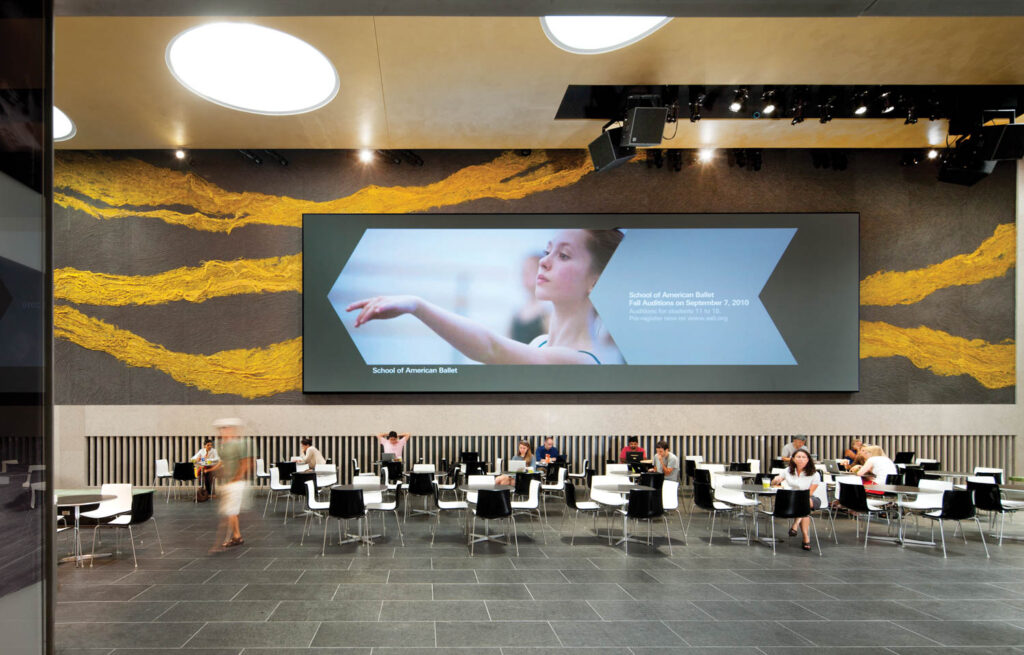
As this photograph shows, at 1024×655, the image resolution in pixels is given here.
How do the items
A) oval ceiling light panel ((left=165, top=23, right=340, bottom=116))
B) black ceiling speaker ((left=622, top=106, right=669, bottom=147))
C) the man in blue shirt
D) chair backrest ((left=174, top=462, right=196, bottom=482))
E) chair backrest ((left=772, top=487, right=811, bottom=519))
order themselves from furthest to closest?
the man in blue shirt, chair backrest ((left=174, top=462, right=196, bottom=482)), oval ceiling light panel ((left=165, top=23, right=340, bottom=116)), black ceiling speaker ((left=622, top=106, right=669, bottom=147)), chair backrest ((left=772, top=487, right=811, bottom=519))

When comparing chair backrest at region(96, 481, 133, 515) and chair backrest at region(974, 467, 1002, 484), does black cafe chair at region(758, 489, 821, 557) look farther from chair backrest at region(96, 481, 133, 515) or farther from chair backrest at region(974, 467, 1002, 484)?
chair backrest at region(96, 481, 133, 515)

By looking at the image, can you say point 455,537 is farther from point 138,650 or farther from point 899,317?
point 899,317

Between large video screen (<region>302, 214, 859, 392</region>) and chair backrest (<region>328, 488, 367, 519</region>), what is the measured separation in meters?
4.85

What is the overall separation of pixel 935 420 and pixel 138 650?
44.2 ft

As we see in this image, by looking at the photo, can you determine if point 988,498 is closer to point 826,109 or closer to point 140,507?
point 826,109

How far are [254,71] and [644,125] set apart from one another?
6.31 m

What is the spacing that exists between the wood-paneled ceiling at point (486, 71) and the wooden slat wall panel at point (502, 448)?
18.6ft

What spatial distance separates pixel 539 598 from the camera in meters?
5.38

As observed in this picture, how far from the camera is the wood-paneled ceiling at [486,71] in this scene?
728 cm

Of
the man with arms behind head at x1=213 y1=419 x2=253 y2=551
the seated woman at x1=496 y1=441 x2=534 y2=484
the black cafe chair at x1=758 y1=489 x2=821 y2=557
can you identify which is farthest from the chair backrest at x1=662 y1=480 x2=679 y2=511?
the man with arms behind head at x1=213 y1=419 x2=253 y2=551

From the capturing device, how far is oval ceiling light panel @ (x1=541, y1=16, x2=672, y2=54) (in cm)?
737

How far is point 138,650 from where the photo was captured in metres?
4.29

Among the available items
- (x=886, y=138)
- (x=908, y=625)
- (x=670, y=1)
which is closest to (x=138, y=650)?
(x=670, y=1)

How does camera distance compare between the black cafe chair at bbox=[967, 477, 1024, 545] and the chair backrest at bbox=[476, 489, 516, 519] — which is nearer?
the chair backrest at bbox=[476, 489, 516, 519]
